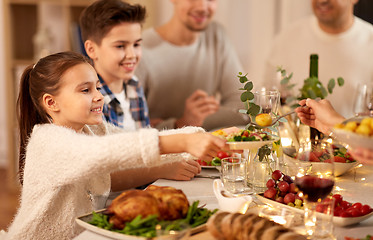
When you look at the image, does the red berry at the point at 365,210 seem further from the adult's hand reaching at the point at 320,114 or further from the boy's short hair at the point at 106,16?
the boy's short hair at the point at 106,16

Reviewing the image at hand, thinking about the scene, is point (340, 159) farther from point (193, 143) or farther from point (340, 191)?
point (193, 143)

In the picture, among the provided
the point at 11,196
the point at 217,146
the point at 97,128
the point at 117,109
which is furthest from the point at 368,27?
the point at 11,196

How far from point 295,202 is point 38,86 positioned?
903 mm

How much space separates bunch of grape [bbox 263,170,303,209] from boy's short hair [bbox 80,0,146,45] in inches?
45.4

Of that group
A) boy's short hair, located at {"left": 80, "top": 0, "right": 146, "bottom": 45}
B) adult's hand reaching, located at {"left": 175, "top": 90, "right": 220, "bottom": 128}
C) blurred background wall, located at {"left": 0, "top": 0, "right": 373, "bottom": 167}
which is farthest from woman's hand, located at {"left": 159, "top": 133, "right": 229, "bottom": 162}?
blurred background wall, located at {"left": 0, "top": 0, "right": 373, "bottom": 167}

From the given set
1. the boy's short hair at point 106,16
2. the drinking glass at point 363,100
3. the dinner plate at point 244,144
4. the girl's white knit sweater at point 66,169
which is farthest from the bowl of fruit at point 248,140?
the drinking glass at point 363,100

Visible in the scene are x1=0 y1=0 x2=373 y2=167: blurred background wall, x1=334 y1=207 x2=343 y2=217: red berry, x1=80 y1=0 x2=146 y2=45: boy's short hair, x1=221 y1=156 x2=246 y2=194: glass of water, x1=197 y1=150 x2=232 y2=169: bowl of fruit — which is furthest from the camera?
x1=0 y1=0 x2=373 y2=167: blurred background wall

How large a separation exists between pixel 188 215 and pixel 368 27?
8.74ft

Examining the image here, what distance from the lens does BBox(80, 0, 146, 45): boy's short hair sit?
7.15 ft

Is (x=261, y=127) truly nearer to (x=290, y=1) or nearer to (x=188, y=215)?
(x=188, y=215)

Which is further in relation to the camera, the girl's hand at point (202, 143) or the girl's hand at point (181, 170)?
the girl's hand at point (181, 170)

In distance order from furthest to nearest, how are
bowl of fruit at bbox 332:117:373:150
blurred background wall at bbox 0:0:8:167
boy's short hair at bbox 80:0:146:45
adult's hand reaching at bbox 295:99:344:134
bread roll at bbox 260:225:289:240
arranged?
blurred background wall at bbox 0:0:8:167 → boy's short hair at bbox 80:0:146:45 → adult's hand reaching at bbox 295:99:344:134 → bowl of fruit at bbox 332:117:373:150 → bread roll at bbox 260:225:289:240

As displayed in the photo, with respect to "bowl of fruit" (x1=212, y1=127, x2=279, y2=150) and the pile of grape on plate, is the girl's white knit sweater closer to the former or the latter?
"bowl of fruit" (x1=212, y1=127, x2=279, y2=150)

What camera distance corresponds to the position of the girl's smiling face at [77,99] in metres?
1.54
